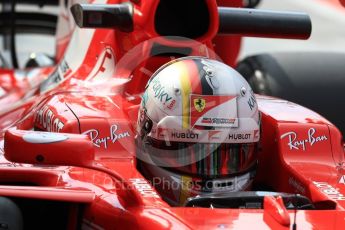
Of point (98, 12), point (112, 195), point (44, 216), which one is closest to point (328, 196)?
point (112, 195)

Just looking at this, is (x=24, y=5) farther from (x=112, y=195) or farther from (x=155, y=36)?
(x=112, y=195)

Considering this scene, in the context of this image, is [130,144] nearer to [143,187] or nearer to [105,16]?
[143,187]

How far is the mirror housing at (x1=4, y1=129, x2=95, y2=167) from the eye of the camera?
→ 8.55 ft

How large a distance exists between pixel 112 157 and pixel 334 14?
852cm

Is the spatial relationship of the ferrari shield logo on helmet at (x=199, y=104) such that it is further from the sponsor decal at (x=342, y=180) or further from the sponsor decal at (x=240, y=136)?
the sponsor decal at (x=342, y=180)

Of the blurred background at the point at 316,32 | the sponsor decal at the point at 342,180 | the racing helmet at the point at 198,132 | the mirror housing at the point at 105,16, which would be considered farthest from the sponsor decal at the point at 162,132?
the blurred background at the point at 316,32

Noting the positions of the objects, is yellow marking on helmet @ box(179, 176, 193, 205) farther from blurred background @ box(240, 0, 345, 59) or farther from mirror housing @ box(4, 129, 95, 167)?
blurred background @ box(240, 0, 345, 59)

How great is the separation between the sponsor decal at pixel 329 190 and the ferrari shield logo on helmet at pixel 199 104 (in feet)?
1.51

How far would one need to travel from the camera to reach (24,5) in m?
7.12

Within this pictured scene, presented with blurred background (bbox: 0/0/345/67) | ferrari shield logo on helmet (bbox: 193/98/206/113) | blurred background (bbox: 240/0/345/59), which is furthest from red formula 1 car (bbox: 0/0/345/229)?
blurred background (bbox: 240/0/345/59)

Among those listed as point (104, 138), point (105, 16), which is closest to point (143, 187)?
point (104, 138)

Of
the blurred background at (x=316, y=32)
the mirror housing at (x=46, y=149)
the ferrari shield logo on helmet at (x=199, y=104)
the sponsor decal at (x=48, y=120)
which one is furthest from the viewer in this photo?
the blurred background at (x=316, y=32)

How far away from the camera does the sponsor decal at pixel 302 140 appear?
10.6 ft

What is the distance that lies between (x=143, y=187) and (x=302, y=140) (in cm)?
70
